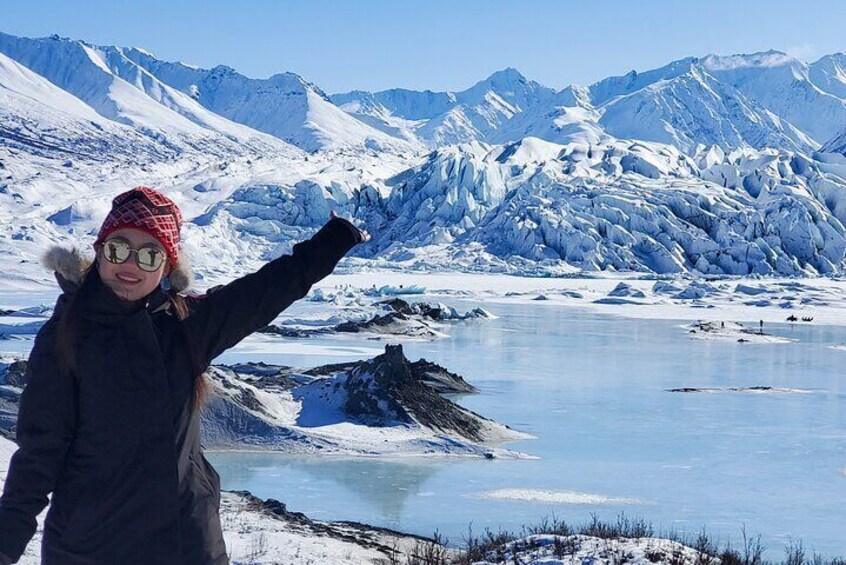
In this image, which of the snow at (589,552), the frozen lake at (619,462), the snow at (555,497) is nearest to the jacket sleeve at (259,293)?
the snow at (589,552)

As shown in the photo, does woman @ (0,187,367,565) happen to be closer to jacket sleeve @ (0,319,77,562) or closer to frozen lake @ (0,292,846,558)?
jacket sleeve @ (0,319,77,562)

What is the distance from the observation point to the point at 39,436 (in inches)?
76.4

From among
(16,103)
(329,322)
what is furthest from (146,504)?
(16,103)

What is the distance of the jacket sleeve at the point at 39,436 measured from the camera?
193 cm

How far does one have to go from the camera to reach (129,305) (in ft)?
6.59

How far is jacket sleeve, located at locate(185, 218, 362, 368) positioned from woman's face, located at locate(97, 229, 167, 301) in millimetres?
113

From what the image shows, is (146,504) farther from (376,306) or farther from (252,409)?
(376,306)

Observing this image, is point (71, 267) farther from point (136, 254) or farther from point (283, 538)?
point (283, 538)

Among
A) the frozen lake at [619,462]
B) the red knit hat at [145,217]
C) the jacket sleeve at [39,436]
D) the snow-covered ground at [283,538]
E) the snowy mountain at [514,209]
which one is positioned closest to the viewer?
the jacket sleeve at [39,436]

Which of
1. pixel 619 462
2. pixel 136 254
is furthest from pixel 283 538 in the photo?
pixel 619 462

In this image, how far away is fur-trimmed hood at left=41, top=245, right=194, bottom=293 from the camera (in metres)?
2.05

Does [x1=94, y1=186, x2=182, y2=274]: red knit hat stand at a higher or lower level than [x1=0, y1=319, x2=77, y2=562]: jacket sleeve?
higher

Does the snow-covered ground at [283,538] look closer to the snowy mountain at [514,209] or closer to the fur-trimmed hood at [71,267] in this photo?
the fur-trimmed hood at [71,267]

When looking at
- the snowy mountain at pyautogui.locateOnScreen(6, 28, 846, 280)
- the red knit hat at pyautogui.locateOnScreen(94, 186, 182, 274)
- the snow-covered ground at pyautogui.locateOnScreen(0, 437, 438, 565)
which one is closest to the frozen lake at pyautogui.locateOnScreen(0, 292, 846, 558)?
the snow-covered ground at pyautogui.locateOnScreen(0, 437, 438, 565)
